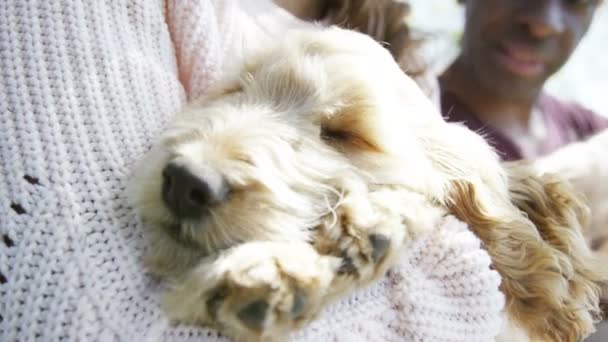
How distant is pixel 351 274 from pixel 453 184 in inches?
22.3

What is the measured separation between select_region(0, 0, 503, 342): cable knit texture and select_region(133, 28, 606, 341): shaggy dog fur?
7cm

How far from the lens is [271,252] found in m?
1.17

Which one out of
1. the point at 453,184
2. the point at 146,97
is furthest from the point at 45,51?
the point at 453,184

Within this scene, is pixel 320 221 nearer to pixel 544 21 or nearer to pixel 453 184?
pixel 453 184

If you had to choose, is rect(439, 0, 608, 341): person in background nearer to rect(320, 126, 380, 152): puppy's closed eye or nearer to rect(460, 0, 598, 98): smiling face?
rect(460, 0, 598, 98): smiling face

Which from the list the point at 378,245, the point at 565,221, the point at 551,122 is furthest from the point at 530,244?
the point at 551,122

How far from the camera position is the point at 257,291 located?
1.07 meters

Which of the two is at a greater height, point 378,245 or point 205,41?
point 205,41

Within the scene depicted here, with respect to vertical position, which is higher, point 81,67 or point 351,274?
point 81,67

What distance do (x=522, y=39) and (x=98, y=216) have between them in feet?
8.09

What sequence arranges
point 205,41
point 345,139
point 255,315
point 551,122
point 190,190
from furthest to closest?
1. point 551,122
2. point 205,41
3. point 345,139
4. point 190,190
5. point 255,315

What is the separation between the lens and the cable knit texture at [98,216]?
118 cm

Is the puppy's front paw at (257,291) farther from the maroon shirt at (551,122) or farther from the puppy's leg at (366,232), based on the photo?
the maroon shirt at (551,122)

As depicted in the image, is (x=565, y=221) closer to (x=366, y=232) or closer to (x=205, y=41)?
(x=366, y=232)
